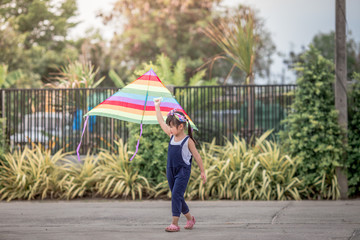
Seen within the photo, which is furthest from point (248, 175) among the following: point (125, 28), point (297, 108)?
point (125, 28)

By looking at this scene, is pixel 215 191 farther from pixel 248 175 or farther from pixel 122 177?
pixel 122 177

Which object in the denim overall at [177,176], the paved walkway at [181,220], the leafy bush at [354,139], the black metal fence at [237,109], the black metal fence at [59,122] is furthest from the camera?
the black metal fence at [59,122]

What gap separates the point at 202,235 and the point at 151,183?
4204mm

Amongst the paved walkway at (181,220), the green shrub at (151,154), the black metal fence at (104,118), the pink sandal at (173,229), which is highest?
the black metal fence at (104,118)

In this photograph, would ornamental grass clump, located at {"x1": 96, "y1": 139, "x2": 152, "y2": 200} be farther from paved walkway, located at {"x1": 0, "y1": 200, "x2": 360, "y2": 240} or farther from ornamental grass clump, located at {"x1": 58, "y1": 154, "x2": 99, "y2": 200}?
paved walkway, located at {"x1": 0, "y1": 200, "x2": 360, "y2": 240}

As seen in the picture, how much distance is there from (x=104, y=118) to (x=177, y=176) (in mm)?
5524

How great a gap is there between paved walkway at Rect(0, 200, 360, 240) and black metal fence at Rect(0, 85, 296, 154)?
2.28 m

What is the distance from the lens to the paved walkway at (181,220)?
19.7ft

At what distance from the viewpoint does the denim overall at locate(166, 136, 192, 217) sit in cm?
612

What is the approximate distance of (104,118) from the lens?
1140 centimetres

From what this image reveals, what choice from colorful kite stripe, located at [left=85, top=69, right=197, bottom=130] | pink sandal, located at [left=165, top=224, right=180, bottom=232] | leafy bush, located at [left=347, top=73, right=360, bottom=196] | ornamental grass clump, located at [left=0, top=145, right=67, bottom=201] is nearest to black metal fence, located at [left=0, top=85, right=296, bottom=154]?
ornamental grass clump, located at [left=0, top=145, right=67, bottom=201]

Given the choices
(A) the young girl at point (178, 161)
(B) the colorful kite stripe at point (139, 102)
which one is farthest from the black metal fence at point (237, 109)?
(A) the young girl at point (178, 161)

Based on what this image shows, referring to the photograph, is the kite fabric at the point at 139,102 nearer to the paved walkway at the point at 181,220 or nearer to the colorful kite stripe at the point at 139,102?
the colorful kite stripe at the point at 139,102

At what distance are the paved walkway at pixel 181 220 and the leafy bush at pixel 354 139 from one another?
683mm
